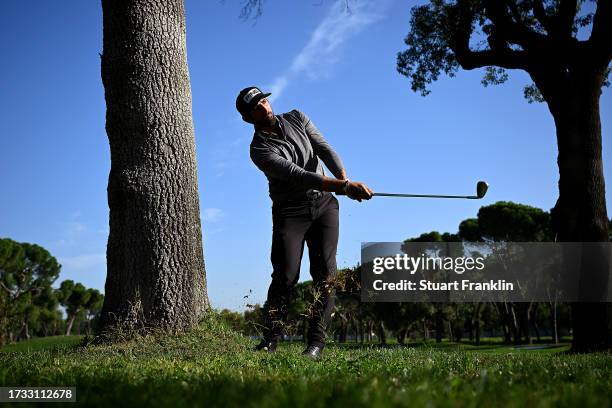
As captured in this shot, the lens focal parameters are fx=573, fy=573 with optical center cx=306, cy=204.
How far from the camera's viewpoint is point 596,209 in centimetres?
1172

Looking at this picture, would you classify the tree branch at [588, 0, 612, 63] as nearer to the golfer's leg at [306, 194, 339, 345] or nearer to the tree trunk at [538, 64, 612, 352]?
the tree trunk at [538, 64, 612, 352]

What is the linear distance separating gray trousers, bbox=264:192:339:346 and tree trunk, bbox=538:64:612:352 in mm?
7508

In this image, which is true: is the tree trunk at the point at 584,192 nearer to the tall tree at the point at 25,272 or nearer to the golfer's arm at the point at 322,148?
the golfer's arm at the point at 322,148

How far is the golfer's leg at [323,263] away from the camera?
6.21 m

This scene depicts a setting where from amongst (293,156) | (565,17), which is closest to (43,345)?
(293,156)

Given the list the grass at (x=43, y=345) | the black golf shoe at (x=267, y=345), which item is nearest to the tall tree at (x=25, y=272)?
the grass at (x=43, y=345)

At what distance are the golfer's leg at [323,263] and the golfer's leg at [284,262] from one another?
0.51 feet

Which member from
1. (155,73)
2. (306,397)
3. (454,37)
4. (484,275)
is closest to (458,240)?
(484,275)

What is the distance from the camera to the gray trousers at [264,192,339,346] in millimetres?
6172

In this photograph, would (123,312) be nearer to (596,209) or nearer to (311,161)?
(311,161)

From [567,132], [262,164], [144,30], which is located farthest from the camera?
[567,132]

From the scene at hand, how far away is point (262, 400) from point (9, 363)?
12.3ft

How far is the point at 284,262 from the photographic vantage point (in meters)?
6.21

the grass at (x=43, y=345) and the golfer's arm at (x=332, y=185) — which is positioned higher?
the golfer's arm at (x=332, y=185)
